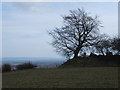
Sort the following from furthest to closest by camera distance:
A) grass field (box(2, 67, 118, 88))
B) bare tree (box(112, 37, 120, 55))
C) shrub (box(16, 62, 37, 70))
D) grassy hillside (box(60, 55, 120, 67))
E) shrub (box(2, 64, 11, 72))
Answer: bare tree (box(112, 37, 120, 55)), grassy hillside (box(60, 55, 120, 67)), shrub (box(16, 62, 37, 70)), shrub (box(2, 64, 11, 72)), grass field (box(2, 67, 118, 88))

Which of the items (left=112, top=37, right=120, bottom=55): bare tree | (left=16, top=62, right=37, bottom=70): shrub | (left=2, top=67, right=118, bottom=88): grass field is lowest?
(left=16, top=62, right=37, bottom=70): shrub

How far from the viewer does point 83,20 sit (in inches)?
1415

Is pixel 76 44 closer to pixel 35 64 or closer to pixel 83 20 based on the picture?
pixel 83 20

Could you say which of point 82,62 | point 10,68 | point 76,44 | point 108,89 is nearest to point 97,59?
point 82,62

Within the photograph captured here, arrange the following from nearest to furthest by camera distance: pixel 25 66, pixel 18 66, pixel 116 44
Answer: pixel 18 66 → pixel 25 66 → pixel 116 44

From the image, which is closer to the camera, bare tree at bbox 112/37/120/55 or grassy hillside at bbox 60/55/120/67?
grassy hillside at bbox 60/55/120/67

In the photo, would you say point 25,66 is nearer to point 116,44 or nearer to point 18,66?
point 18,66

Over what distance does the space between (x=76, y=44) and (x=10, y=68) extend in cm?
1317

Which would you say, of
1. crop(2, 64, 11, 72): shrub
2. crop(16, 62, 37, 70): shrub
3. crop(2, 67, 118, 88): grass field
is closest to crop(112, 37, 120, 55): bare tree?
crop(16, 62, 37, 70): shrub

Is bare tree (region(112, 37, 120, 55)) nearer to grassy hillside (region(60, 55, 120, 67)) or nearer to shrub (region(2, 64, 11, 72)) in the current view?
grassy hillside (region(60, 55, 120, 67))

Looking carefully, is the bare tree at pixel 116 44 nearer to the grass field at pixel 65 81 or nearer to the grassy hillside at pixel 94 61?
the grassy hillside at pixel 94 61

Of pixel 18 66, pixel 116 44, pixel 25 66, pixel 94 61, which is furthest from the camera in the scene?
pixel 116 44

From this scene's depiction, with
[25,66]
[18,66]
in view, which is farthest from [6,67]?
[25,66]

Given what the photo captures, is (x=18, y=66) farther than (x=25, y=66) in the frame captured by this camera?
No
